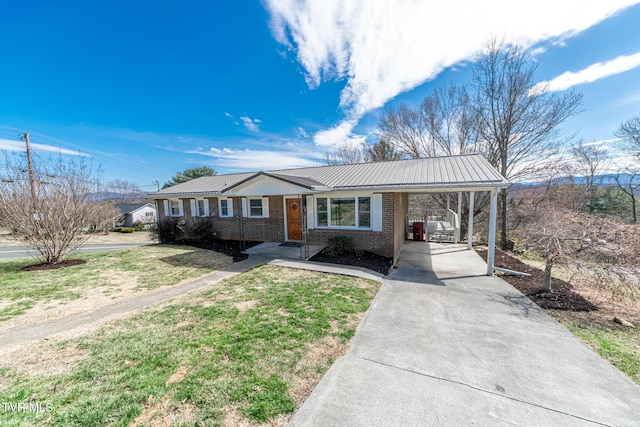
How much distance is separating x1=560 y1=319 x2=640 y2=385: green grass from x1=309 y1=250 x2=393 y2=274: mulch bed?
13.8 feet

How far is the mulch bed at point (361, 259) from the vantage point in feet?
25.9

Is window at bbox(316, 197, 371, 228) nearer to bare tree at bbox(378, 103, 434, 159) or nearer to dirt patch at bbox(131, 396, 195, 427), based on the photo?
dirt patch at bbox(131, 396, 195, 427)

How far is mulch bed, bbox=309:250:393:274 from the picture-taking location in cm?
788

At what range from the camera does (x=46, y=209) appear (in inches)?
317

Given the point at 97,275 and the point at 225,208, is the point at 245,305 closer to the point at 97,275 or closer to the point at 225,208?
the point at 97,275

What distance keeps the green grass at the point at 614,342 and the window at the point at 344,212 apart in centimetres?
609

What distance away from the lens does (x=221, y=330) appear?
394 cm

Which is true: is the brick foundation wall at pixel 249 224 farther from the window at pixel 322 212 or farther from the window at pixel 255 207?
the window at pixel 322 212

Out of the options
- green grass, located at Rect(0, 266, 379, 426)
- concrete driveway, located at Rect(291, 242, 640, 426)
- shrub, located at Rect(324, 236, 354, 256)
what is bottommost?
concrete driveway, located at Rect(291, 242, 640, 426)

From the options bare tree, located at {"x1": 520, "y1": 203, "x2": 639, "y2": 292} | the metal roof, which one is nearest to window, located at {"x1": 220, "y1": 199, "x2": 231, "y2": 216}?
the metal roof

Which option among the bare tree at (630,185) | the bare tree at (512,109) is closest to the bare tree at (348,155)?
the bare tree at (512,109)

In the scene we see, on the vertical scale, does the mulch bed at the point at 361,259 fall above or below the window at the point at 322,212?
below

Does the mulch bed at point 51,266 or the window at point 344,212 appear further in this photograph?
the window at point 344,212

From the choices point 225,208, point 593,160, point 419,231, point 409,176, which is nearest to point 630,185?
point 593,160
